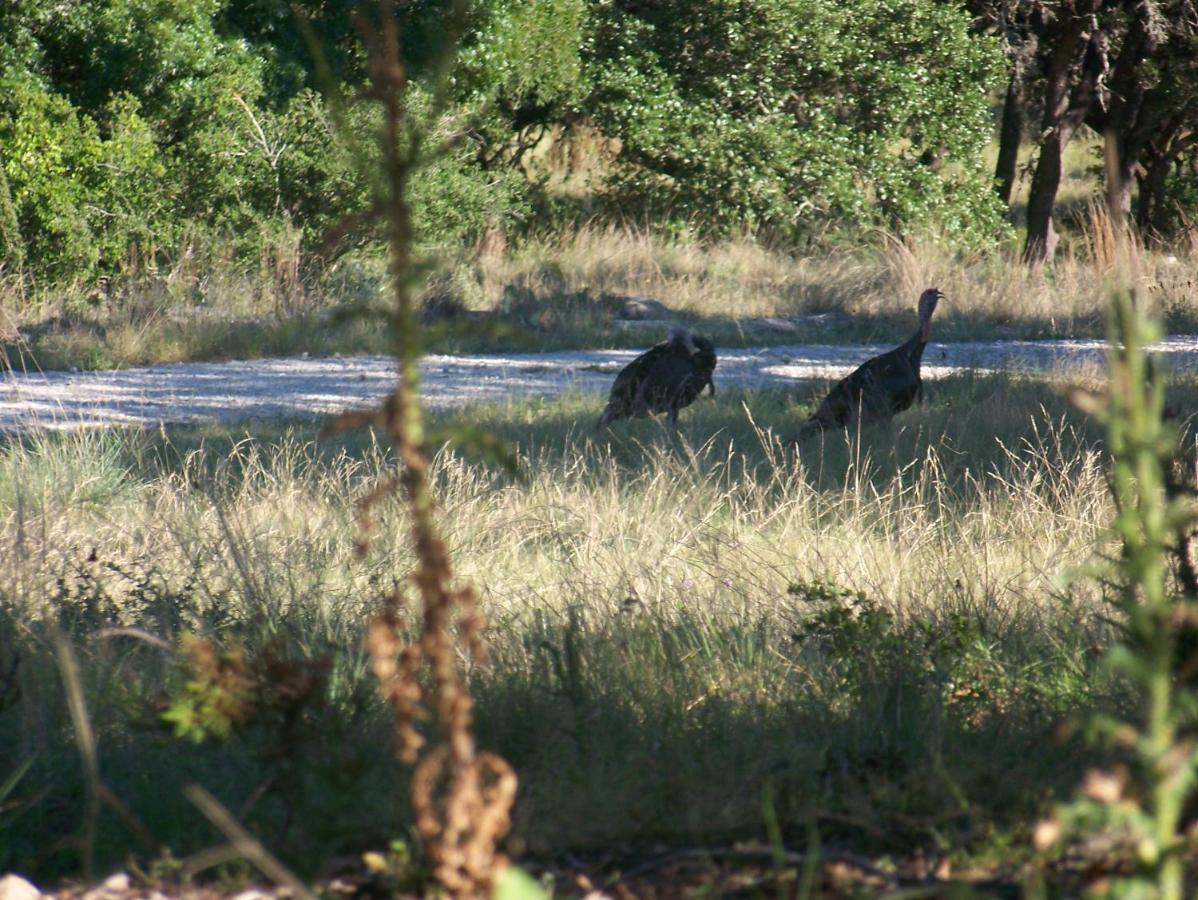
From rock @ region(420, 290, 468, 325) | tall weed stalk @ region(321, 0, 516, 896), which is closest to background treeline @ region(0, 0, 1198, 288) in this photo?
rock @ region(420, 290, 468, 325)

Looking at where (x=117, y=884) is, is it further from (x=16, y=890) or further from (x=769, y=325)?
(x=769, y=325)

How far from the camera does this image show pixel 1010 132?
63.4 ft

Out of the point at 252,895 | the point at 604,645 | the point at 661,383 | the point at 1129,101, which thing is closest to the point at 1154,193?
the point at 1129,101

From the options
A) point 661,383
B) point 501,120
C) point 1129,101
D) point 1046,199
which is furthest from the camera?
point 1129,101

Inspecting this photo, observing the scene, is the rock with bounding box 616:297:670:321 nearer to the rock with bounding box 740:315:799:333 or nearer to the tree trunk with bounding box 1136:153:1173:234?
the rock with bounding box 740:315:799:333

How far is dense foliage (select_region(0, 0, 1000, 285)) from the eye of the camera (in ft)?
44.1

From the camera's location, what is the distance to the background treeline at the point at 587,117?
44.4ft

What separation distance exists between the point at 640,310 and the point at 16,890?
1194cm

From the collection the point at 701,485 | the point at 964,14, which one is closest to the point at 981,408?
the point at 701,485

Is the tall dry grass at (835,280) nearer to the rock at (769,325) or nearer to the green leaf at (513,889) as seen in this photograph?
the rock at (769,325)

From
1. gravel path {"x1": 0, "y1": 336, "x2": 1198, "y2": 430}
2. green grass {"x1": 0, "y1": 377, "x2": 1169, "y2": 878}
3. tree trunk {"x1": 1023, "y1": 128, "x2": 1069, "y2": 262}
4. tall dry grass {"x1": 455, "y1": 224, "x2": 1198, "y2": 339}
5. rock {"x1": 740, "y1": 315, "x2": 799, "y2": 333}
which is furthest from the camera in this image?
tree trunk {"x1": 1023, "y1": 128, "x2": 1069, "y2": 262}

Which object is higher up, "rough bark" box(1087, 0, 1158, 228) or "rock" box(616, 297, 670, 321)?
"rough bark" box(1087, 0, 1158, 228)

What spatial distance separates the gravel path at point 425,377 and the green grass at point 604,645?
2.71 metres

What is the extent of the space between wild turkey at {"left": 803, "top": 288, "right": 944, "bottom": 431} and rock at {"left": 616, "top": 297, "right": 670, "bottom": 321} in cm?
639
